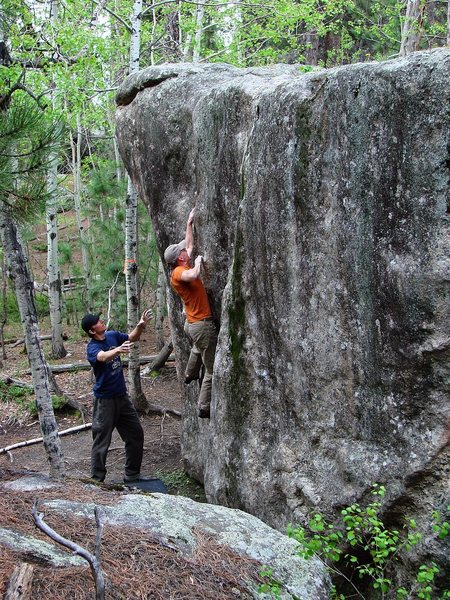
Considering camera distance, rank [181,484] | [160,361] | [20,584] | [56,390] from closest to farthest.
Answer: [20,584] → [181,484] → [56,390] → [160,361]

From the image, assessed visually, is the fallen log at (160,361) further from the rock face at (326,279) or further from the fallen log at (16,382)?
the rock face at (326,279)

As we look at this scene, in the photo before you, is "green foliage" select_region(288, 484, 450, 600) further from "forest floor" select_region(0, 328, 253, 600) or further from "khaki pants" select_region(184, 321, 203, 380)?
"khaki pants" select_region(184, 321, 203, 380)

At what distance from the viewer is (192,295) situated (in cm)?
858

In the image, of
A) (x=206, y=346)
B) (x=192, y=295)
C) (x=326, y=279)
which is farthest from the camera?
(x=206, y=346)

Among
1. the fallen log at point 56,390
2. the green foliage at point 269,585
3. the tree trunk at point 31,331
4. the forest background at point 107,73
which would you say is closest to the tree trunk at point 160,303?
the forest background at point 107,73

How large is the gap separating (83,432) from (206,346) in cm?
489

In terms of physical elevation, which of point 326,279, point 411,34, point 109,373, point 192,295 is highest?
point 411,34

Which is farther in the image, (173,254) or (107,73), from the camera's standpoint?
(107,73)

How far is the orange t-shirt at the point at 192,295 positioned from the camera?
27.7 feet

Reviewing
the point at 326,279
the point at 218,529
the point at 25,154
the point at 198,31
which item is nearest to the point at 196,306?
the point at 326,279

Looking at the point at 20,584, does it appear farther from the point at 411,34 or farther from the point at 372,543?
the point at 411,34

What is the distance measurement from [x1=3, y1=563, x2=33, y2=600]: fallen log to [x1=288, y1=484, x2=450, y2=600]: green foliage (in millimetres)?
1681

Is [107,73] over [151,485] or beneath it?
over

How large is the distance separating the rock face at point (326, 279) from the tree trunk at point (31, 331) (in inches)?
77.5
